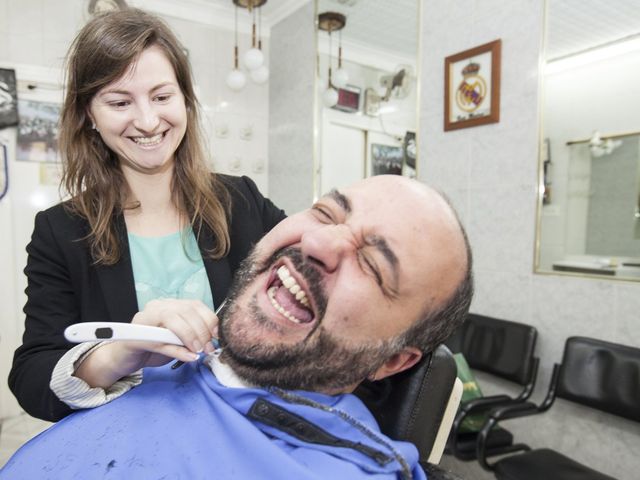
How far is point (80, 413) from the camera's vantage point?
89cm

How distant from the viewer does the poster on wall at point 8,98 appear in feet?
11.7

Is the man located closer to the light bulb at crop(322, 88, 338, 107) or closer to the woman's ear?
the woman's ear

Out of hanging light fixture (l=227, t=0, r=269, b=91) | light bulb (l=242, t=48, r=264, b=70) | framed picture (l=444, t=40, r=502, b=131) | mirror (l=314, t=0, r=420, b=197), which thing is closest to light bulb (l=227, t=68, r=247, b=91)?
hanging light fixture (l=227, t=0, r=269, b=91)

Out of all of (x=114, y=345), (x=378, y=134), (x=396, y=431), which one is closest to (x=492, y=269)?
(x=378, y=134)

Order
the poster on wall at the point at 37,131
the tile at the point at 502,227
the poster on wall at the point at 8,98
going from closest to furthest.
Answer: the tile at the point at 502,227
the poster on wall at the point at 8,98
the poster on wall at the point at 37,131

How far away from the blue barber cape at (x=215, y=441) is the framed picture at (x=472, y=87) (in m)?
2.23

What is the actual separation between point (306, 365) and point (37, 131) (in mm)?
3849

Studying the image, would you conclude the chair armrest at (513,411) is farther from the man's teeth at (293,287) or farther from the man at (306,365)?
the man's teeth at (293,287)

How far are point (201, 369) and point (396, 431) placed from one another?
0.46 metres

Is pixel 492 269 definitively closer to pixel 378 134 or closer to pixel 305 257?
pixel 378 134

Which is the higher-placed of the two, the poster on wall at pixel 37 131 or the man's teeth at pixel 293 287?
the poster on wall at pixel 37 131

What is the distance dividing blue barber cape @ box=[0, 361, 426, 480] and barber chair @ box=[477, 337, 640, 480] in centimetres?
138

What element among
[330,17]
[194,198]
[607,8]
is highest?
[330,17]

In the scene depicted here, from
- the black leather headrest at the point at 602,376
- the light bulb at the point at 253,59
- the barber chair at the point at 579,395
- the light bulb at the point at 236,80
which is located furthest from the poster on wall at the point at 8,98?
the black leather headrest at the point at 602,376
